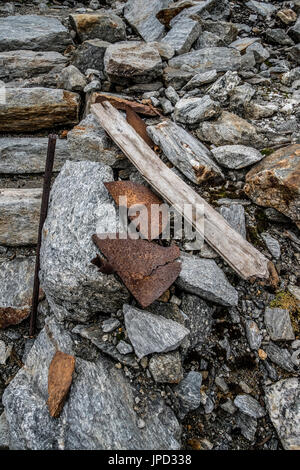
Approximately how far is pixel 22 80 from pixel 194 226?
4368 mm

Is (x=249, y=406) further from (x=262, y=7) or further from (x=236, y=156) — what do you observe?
(x=262, y=7)

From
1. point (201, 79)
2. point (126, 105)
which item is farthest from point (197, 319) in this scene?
point (201, 79)

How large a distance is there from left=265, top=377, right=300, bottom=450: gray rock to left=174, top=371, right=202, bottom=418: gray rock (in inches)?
22.7

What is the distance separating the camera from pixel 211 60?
4.85m

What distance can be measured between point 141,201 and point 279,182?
4.79ft

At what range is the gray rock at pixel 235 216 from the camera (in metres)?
3.10

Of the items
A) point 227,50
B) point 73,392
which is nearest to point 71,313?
point 73,392

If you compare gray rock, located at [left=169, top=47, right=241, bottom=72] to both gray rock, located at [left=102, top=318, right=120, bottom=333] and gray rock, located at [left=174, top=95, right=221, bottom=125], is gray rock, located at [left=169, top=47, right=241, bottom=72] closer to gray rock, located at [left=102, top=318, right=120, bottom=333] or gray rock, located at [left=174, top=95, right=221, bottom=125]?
gray rock, located at [left=174, top=95, right=221, bottom=125]

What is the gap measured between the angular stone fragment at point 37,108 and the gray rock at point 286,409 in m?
4.58

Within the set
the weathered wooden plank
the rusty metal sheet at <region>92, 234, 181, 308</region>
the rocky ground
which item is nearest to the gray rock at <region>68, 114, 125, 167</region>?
the rocky ground

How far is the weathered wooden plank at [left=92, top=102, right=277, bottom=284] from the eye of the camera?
2809 mm

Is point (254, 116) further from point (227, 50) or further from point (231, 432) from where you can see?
point (231, 432)

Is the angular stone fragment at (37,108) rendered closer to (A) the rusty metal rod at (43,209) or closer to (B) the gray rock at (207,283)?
(A) the rusty metal rod at (43,209)

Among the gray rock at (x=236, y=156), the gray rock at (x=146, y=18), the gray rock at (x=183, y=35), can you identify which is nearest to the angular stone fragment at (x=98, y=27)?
the gray rock at (x=146, y=18)
